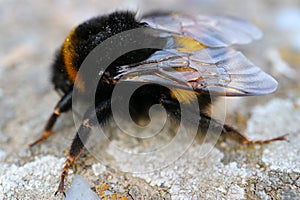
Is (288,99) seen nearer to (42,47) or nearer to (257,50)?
(257,50)

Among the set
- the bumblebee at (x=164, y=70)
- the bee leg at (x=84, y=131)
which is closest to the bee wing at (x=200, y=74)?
the bumblebee at (x=164, y=70)

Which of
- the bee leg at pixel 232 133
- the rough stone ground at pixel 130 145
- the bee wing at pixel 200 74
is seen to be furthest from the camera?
the bee leg at pixel 232 133

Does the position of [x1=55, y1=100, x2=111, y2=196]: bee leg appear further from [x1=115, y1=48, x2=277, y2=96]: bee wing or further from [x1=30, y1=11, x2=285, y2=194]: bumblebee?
[x1=115, y1=48, x2=277, y2=96]: bee wing

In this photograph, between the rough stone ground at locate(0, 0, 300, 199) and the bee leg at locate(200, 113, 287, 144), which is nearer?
the rough stone ground at locate(0, 0, 300, 199)

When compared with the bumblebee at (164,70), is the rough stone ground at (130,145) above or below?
below

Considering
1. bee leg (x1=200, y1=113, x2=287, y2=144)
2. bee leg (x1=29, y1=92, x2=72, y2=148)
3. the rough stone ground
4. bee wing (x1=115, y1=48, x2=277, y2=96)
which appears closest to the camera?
bee wing (x1=115, y1=48, x2=277, y2=96)

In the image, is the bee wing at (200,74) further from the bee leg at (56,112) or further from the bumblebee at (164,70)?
the bee leg at (56,112)

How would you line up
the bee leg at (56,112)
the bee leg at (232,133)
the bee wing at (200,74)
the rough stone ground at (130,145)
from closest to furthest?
the bee wing at (200,74), the rough stone ground at (130,145), the bee leg at (232,133), the bee leg at (56,112)

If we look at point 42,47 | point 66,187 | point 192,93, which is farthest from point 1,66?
point 192,93

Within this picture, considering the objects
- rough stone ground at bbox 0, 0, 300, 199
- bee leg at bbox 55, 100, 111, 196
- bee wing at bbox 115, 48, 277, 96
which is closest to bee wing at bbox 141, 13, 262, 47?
bee wing at bbox 115, 48, 277, 96

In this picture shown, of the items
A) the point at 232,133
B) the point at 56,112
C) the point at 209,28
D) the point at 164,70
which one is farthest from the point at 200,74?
the point at 56,112
